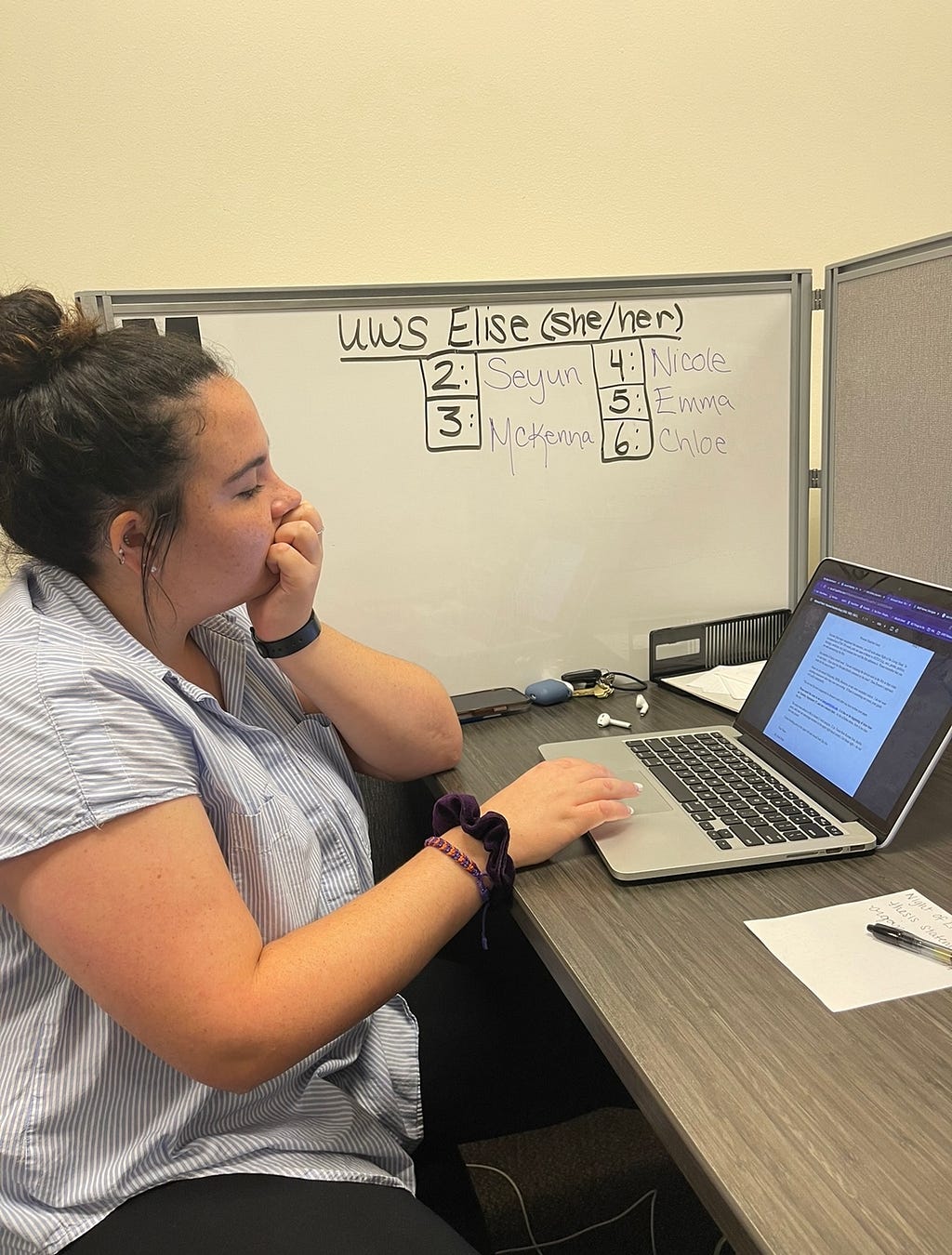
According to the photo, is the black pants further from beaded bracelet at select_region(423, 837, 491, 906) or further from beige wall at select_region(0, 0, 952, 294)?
beige wall at select_region(0, 0, 952, 294)

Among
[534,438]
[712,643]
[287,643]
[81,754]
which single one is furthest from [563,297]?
[81,754]

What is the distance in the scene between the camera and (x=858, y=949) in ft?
2.21

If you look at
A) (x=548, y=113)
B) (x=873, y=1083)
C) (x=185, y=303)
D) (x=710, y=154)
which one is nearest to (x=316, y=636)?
(x=185, y=303)

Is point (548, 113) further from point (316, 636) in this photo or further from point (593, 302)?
point (316, 636)

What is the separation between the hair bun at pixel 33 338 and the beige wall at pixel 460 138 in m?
0.76

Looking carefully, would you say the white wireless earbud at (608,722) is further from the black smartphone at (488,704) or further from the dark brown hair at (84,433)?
the dark brown hair at (84,433)

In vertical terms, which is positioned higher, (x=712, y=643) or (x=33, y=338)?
(x=33, y=338)

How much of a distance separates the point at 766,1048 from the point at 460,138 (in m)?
1.45

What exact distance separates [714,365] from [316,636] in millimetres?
797

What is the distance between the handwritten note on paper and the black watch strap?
524 mm

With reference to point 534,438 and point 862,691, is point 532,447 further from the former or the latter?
point 862,691

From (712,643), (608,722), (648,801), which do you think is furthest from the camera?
(712,643)

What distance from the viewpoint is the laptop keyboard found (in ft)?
2.74

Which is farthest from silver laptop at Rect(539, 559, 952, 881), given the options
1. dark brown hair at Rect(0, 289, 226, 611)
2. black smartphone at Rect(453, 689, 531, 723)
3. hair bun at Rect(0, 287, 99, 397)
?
hair bun at Rect(0, 287, 99, 397)
